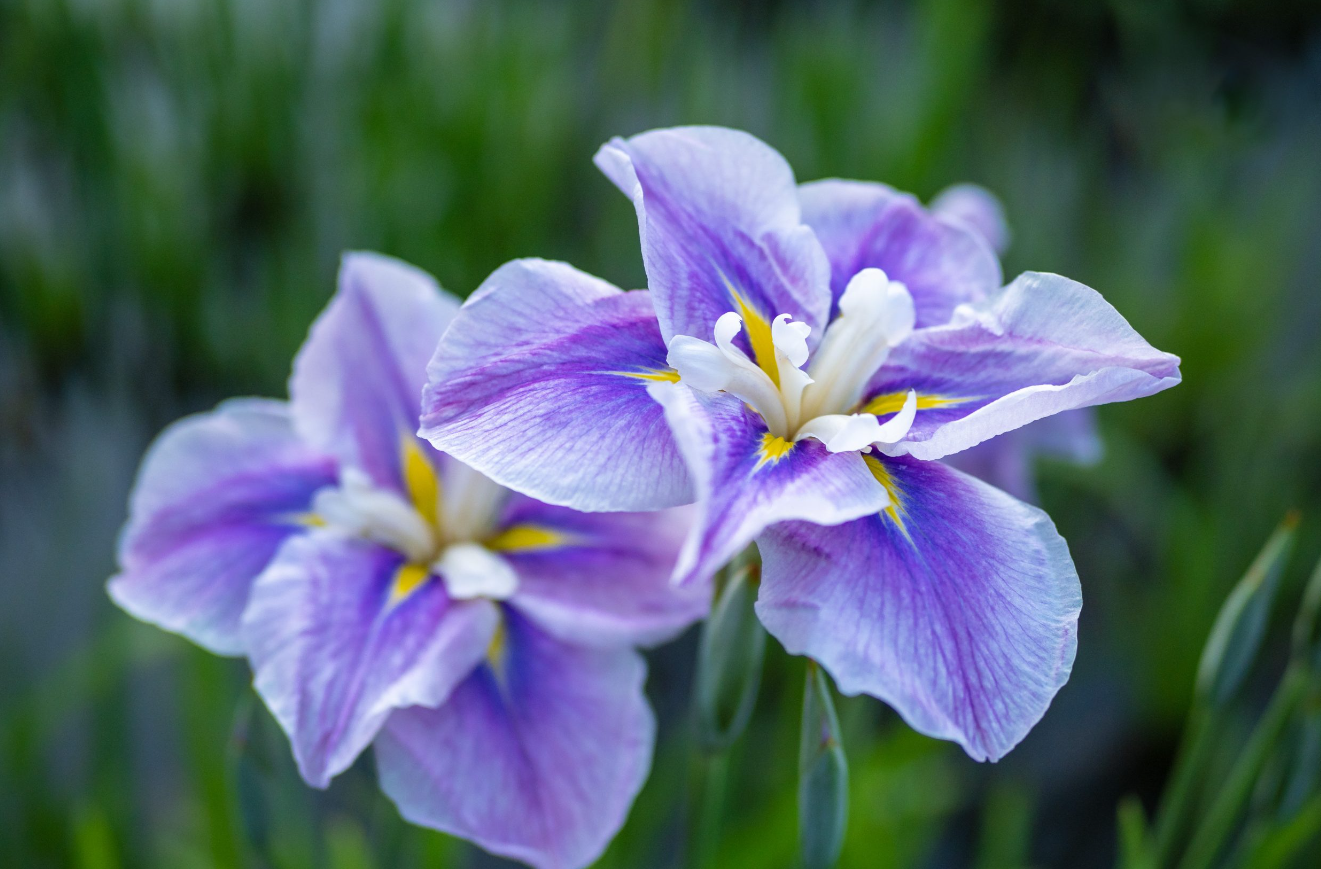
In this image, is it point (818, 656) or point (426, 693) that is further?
point (426, 693)

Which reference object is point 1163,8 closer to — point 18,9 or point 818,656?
point 18,9

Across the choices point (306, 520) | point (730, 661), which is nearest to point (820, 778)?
point (730, 661)

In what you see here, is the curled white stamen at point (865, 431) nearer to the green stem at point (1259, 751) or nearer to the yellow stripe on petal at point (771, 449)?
the yellow stripe on petal at point (771, 449)

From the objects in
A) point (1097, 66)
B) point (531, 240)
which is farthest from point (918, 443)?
point (1097, 66)

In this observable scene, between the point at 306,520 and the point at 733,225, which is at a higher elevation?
the point at 733,225

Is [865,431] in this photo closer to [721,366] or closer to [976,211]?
A: [721,366]
